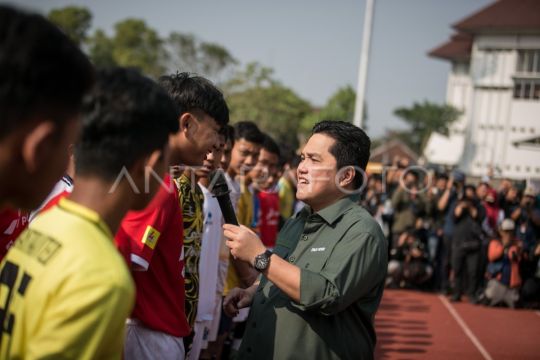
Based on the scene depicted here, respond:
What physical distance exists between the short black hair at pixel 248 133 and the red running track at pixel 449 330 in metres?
3.25

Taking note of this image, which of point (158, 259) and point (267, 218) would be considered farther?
point (267, 218)

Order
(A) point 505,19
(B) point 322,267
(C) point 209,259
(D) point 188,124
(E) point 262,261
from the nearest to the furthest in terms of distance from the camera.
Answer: (E) point 262,261 < (B) point 322,267 < (D) point 188,124 < (C) point 209,259 < (A) point 505,19

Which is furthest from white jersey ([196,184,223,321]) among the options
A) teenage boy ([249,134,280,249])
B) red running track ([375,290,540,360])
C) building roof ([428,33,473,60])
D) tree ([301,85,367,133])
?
tree ([301,85,367,133])

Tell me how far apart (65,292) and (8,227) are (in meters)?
1.88

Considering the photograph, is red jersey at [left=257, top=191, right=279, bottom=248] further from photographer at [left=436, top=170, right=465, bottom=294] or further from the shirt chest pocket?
photographer at [left=436, top=170, right=465, bottom=294]

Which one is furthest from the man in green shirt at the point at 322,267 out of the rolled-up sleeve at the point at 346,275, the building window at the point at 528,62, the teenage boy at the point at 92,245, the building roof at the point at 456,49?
the building roof at the point at 456,49

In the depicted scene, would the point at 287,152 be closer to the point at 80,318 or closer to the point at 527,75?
the point at 80,318

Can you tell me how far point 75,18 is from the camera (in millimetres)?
53219

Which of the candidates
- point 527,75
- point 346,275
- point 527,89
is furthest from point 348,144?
point 527,89

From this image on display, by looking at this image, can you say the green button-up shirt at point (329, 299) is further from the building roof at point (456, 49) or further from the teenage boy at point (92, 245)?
the building roof at point (456, 49)

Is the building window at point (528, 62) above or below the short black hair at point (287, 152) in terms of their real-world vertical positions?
above

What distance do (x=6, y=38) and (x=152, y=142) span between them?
1.62 feet

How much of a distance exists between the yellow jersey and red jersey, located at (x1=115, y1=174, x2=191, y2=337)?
2.62ft

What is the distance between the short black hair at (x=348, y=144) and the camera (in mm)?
2959
